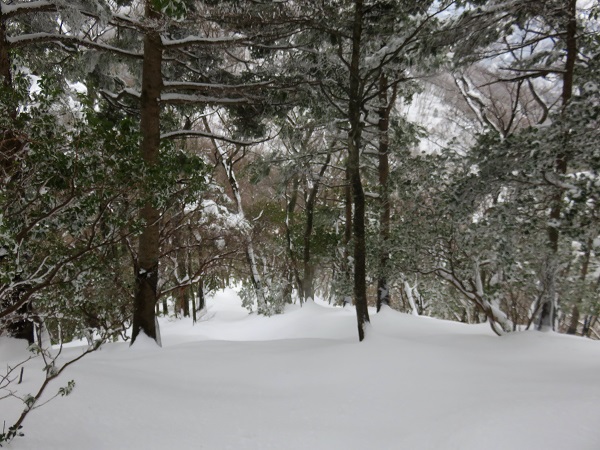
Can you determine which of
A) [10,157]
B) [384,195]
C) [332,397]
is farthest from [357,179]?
[10,157]

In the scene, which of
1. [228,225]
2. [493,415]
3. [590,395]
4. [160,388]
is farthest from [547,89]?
[160,388]

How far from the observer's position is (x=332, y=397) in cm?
468

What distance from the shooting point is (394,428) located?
386cm

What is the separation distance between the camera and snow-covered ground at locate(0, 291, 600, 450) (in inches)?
128

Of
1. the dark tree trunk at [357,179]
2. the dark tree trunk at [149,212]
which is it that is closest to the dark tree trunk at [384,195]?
the dark tree trunk at [357,179]

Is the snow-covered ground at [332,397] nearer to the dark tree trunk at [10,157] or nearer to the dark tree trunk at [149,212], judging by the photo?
the dark tree trunk at [10,157]

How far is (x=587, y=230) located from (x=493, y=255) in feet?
6.79

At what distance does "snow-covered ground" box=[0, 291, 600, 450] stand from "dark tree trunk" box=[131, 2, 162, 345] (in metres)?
0.57

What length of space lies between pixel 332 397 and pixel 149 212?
4608 millimetres

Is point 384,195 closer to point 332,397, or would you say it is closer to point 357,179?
point 357,179

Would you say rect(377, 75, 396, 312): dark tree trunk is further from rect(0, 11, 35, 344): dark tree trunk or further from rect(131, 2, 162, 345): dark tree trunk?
rect(0, 11, 35, 344): dark tree trunk

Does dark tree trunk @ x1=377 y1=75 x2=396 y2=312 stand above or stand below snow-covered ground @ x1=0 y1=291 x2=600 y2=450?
above

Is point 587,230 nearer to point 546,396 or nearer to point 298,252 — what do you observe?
point 546,396

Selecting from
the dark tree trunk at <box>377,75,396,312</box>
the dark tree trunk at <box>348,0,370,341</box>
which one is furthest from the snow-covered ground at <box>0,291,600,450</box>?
the dark tree trunk at <box>377,75,396,312</box>
